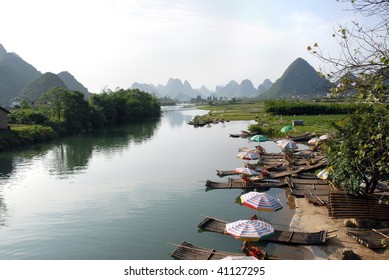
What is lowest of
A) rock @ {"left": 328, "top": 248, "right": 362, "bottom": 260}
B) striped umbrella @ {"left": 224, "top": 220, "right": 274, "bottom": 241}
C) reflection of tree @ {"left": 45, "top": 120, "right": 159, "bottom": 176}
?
reflection of tree @ {"left": 45, "top": 120, "right": 159, "bottom": 176}

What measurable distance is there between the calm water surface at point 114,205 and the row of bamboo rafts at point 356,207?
117 inches

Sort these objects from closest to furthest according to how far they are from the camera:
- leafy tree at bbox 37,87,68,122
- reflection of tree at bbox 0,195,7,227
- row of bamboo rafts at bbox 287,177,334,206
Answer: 1. reflection of tree at bbox 0,195,7,227
2. row of bamboo rafts at bbox 287,177,334,206
3. leafy tree at bbox 37,87,68,122

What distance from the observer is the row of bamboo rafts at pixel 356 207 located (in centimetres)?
1719

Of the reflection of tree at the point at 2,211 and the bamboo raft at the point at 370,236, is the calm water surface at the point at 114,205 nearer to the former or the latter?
the reflection of tree at the point at 2,211

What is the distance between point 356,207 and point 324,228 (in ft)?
6.45

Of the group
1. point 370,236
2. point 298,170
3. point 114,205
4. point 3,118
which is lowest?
point 114,205

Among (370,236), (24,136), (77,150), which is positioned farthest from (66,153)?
(370,236)

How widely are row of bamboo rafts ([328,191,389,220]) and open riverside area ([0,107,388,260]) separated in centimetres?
85

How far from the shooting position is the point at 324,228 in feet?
58.6

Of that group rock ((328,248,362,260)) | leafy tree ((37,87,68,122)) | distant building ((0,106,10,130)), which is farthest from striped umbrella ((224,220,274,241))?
leafy tree ((37,87,68,122))

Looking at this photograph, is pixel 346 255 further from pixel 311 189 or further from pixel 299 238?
pixel 311 189

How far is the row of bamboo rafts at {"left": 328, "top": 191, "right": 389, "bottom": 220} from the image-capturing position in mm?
17188

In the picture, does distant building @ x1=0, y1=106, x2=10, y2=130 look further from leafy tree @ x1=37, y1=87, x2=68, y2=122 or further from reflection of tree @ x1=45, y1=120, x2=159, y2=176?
leafy tree @ x1=37, y1=87, x2=68, y2=122

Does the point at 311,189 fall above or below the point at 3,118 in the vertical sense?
below
